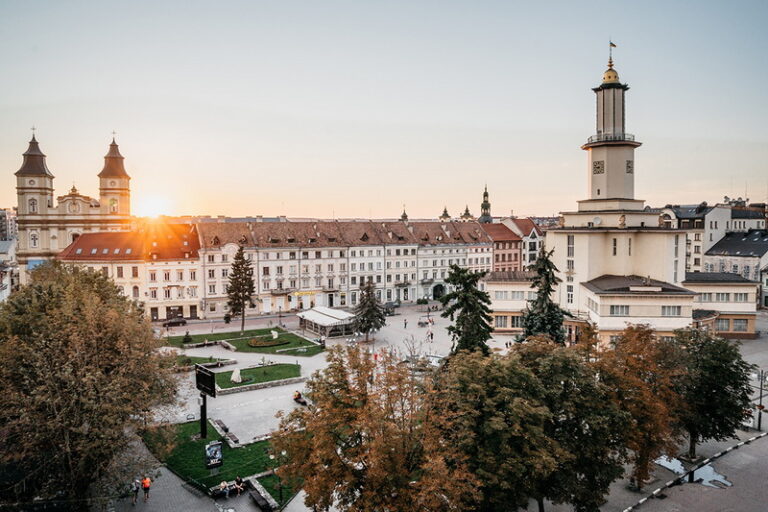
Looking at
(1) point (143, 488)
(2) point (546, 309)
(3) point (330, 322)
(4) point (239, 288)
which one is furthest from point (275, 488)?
(4) point (239, 288)

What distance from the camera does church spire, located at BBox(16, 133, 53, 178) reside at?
2881 inches

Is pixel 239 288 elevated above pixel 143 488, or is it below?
above

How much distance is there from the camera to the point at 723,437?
25312 millimetres

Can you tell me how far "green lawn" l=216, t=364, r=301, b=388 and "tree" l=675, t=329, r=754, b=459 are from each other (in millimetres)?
25454

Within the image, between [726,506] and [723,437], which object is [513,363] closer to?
[726,506]

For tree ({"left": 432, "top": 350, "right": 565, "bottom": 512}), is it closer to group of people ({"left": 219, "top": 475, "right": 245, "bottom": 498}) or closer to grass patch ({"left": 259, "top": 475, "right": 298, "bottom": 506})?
grass patch ({"left": 259, "top": 475, "right": 298, "bottom": 506})

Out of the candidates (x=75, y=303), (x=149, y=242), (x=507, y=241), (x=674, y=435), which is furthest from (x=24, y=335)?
(x=507, y=241)

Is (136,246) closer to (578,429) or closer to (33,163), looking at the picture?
(33,163)

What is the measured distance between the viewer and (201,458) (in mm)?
25281

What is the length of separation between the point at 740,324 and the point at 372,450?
49.9m

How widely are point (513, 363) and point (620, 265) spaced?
35905mm

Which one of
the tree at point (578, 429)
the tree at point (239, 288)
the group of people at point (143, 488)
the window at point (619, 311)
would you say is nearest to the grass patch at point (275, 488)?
the group of people at point (143, 488)

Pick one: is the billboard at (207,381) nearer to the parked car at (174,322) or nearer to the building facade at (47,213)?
the parked car at (174,322)

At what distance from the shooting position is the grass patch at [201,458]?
22891mm
